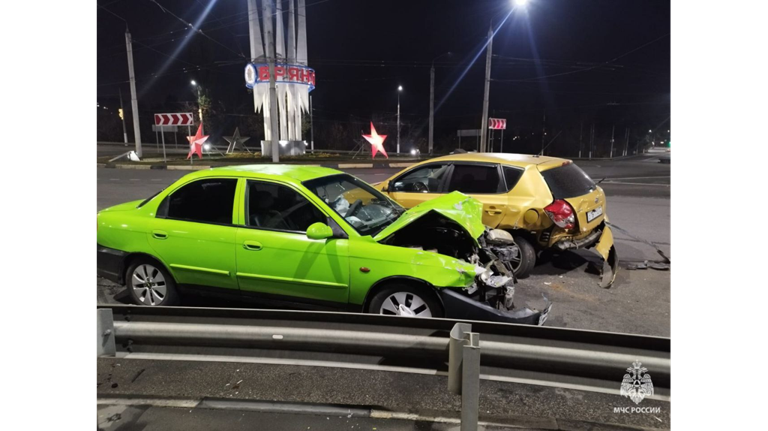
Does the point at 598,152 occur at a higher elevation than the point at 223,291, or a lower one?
higher

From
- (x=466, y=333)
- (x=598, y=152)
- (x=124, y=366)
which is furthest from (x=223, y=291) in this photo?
(x=598, y=152)

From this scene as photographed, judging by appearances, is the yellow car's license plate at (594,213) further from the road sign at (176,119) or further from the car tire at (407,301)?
the road sign at (176,119)

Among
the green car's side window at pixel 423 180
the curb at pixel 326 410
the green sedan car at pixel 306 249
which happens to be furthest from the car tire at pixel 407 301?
the green car's side window at pixel 423 180

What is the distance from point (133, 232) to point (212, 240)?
3.11ft

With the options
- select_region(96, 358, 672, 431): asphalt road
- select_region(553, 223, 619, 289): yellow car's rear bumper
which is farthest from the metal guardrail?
select_region(553, 223, 619, 289): yellow car's rear bumper

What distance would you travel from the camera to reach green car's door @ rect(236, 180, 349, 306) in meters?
3.48

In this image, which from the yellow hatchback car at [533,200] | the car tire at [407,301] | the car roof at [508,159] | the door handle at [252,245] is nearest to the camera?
the car tire at [407,301]

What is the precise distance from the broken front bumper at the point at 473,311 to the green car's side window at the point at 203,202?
7.09 ft

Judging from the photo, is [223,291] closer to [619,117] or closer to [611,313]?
[611,313]

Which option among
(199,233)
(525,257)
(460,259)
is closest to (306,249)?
(199,233)

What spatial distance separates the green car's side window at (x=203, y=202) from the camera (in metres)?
3.96

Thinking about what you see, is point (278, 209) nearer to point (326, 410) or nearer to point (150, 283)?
point (150, 283)

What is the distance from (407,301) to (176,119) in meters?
25.1

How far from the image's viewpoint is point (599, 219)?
5.39 meters
